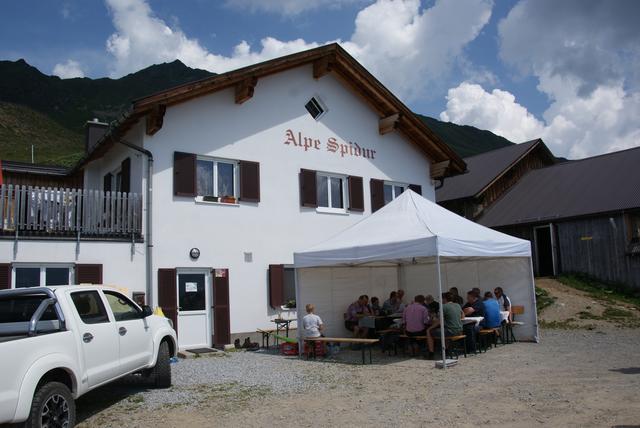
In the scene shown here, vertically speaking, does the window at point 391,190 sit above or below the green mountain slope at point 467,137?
below

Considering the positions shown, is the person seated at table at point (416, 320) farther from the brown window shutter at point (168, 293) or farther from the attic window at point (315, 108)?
the attic window at point (315, 108)

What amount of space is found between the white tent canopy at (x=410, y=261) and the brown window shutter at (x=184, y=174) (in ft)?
9.99

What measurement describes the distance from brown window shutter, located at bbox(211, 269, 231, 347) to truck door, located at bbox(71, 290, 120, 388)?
244 inches

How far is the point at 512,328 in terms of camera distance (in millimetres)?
12961

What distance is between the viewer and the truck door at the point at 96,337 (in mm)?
6188

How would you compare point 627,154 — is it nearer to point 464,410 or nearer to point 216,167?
point 216,167

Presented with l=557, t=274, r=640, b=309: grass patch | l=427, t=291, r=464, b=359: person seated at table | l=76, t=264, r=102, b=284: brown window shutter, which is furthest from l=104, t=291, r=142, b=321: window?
l=557, t=274, r=640, b=309: grass patch

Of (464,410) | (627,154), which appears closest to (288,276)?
(464,410)

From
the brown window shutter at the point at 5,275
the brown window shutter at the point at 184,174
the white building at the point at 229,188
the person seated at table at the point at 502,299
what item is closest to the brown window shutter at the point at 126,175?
the white building at the point at 229,188

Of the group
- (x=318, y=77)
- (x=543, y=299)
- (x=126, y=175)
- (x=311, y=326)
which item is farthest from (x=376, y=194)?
(x=126, y=175)

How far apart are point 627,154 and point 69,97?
110 meters

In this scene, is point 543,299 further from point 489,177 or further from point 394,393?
point 394,393

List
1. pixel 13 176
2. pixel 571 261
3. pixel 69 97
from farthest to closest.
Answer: pixel 69 97, pixel 571 261, pixel 13 176

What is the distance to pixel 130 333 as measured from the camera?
7238 millimetres
